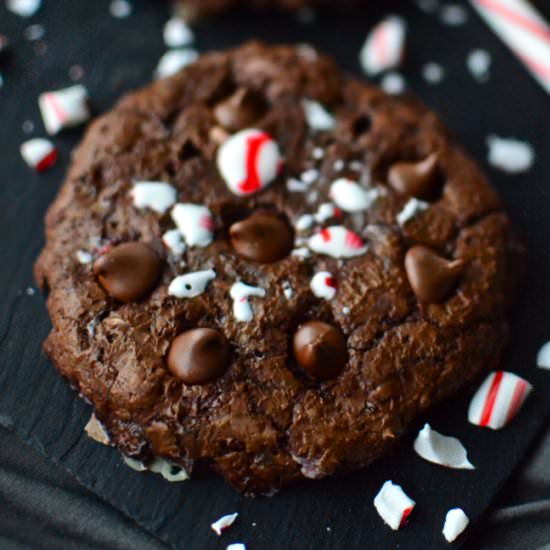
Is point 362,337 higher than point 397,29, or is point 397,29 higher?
point 397,29

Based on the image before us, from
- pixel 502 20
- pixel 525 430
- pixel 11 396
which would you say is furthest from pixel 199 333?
pixel 502 20

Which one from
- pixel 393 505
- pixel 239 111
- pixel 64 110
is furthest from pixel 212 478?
pixel 64 110

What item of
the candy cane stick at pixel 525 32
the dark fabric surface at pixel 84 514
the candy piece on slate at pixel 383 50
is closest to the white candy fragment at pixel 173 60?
the candy piece on slate at pixel 383 50

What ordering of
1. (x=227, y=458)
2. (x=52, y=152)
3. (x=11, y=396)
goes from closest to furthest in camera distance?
(x=227, y=458), (x=11, y=396), (x=52, y=152)

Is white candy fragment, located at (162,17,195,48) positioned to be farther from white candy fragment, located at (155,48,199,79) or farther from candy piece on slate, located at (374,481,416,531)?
candy piece on slate, located at (374,481,416,531)

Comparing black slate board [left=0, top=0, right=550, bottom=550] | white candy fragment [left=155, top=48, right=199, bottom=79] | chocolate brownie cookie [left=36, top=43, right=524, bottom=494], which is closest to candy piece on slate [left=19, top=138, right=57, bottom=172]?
black slate board [left=0, top=0, right=550, bottom=550]

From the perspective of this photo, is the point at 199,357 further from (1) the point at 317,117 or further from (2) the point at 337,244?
(1) the point at 317,117

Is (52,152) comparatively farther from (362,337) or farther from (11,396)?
(362,337)
